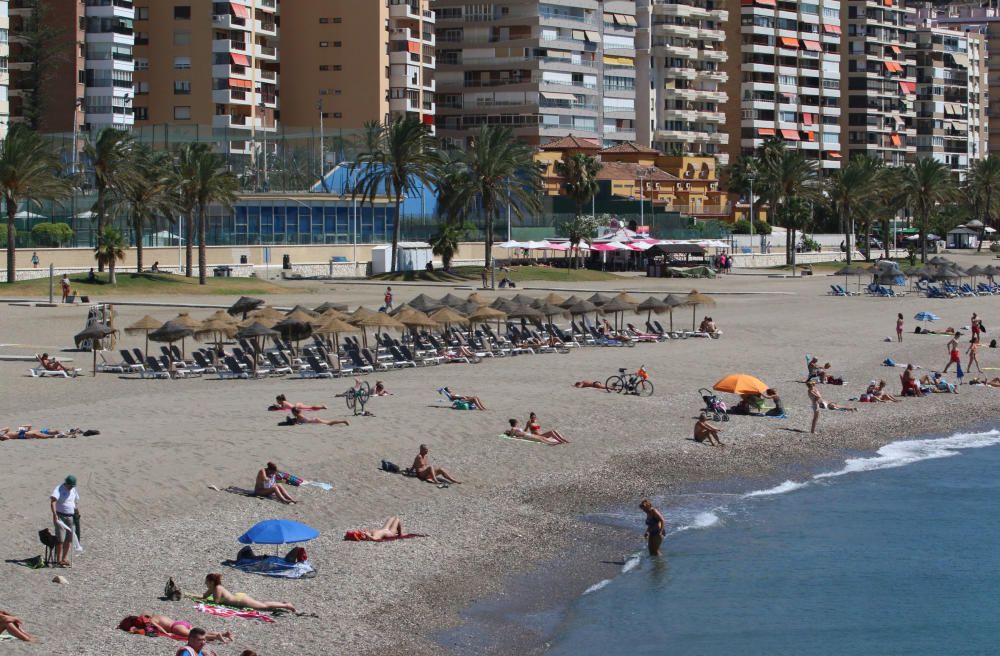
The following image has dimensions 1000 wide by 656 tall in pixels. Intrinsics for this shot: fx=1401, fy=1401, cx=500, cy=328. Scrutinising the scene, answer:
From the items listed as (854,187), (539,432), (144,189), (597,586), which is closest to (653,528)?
(597,586)

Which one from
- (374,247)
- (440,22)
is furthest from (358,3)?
(374,247)

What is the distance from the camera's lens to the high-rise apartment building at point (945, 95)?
169000 millimetres

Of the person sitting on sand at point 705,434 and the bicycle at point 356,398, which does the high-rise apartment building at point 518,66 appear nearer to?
the bicycle at point 356,398

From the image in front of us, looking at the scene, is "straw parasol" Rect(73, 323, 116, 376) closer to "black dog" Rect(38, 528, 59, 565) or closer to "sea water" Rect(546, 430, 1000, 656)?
"sea water" Rect(546, 430, 1000, 656)

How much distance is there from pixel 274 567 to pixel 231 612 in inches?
78.0

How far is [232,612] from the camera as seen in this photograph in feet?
58.6

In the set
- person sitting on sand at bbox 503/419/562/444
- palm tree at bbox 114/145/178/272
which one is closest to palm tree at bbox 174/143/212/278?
palm tree at bbox 114/145/178/272

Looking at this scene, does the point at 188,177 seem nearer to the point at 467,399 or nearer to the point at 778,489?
the point at 467,399

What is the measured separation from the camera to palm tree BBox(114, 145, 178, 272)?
221 ft

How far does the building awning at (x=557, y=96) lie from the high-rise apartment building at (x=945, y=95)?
6125 centimetres

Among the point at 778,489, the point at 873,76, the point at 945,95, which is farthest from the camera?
the point at 945,95

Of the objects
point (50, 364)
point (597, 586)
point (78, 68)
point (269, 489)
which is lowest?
point (597, 586)

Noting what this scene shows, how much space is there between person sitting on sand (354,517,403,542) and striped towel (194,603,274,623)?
3.87m

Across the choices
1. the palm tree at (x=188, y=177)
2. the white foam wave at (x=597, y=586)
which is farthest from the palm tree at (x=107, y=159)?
the white foam wave at (x=597, y=586)
